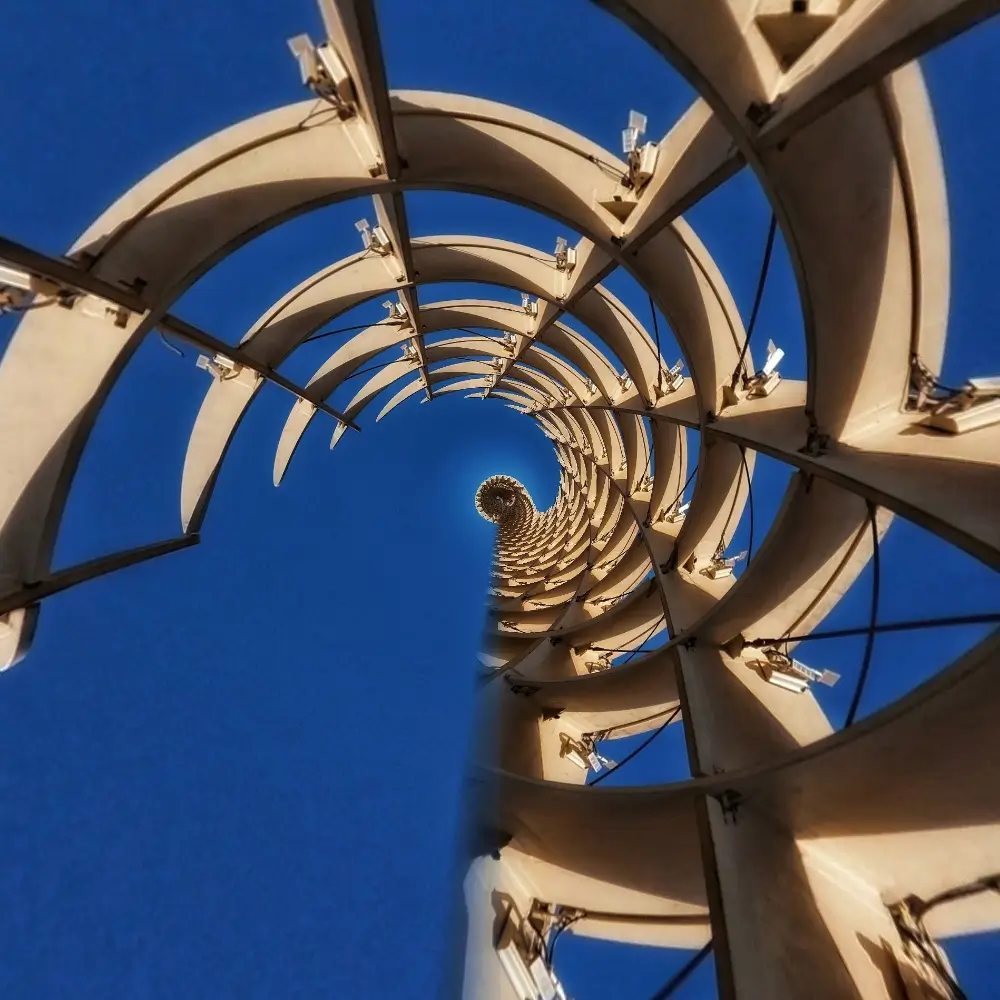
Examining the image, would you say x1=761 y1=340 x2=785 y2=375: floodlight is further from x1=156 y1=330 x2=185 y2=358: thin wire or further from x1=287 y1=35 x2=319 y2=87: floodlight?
x1=156 y1=330 x2=185 y2=358: thin wire

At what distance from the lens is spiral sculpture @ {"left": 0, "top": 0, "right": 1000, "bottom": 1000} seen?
5.75 m

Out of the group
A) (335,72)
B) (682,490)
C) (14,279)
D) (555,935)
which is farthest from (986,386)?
(14,279)

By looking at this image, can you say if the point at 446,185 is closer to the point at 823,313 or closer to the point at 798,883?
the point at 823,313

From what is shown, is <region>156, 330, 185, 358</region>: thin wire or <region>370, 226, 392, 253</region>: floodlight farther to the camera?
<region>370, 226, 392, 253</region>: floodlight

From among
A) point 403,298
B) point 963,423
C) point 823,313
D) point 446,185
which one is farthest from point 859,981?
point 403,298

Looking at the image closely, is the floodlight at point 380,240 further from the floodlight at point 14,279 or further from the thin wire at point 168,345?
the floodlight at point 14,279

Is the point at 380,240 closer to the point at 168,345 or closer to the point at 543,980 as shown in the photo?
the point at 168,345

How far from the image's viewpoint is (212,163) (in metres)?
8.17

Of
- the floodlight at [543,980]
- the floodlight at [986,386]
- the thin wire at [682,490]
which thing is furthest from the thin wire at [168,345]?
the thin wire at [682,490]

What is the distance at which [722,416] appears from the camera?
10.1 meters

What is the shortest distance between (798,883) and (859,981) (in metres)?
0.93

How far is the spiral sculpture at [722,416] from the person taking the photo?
5.75 meters

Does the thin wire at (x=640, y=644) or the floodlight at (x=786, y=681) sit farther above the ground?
the floodlight at (x=786, y=681)

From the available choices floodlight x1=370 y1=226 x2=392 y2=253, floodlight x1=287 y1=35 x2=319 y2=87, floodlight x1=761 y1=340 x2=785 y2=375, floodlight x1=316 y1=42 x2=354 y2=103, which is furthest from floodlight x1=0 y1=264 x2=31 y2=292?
floodlight x1=761 y1=340 x2=785 y2=375
